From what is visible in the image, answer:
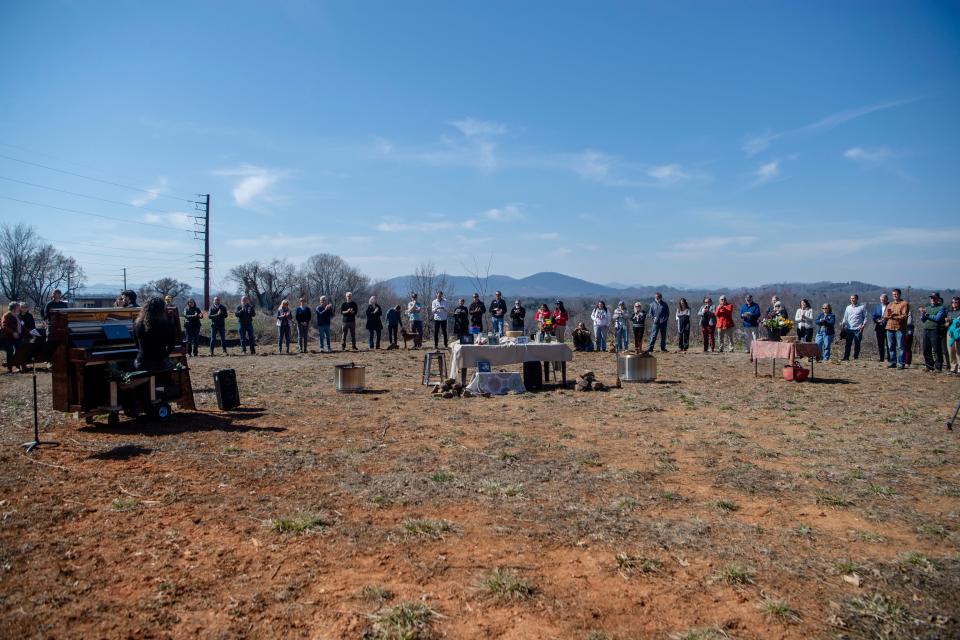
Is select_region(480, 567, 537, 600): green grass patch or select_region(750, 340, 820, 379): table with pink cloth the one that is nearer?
select_region(480, 567, 537, 600): green grass patch

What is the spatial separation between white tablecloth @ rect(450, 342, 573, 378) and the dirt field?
220 cm

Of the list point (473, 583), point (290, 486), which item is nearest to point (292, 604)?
point (473, 583)

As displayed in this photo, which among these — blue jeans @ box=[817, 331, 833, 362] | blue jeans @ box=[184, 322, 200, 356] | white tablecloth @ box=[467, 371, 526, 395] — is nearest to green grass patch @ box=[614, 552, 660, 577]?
white tablecloth @ box=[467, 371, 526, 395]

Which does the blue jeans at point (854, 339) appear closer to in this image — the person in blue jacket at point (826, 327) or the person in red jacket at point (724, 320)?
the person in blue jacket at point (826, 327)

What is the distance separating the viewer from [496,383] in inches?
424

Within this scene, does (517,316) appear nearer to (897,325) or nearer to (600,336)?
(600,336)

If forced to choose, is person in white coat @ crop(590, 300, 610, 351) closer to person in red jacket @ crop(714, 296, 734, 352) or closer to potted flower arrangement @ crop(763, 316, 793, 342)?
person in red jacket @ crop(714, 296, 734, 352)

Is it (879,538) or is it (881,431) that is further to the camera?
(881,431)

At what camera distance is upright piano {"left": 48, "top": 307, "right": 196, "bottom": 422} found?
7590 mm

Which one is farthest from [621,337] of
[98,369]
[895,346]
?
[98,369]

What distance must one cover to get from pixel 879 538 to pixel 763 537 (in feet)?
2.73

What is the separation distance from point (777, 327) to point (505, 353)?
20.6 ft

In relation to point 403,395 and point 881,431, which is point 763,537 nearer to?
point 881,431

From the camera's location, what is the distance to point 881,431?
7.75 metres
